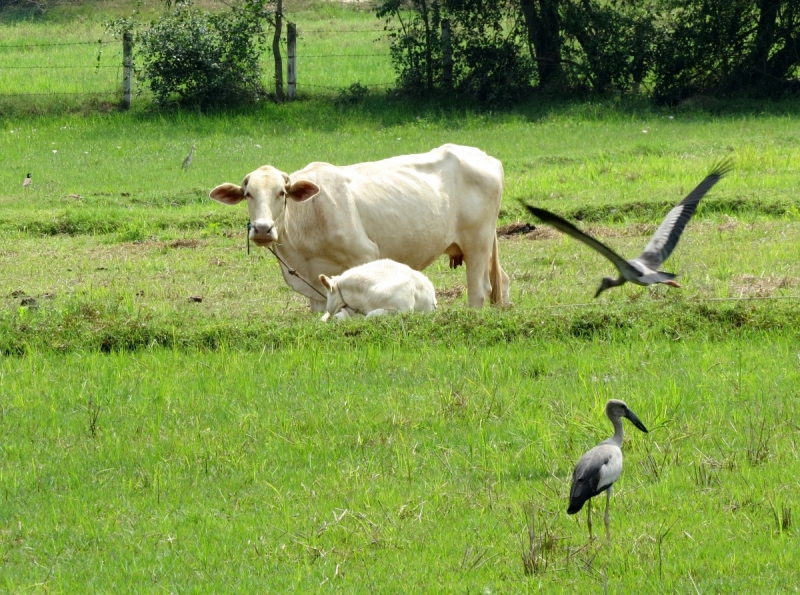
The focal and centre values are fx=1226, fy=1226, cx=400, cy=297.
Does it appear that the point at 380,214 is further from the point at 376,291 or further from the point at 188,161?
the point at 188,161

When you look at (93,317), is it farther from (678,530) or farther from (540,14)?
(540,14)

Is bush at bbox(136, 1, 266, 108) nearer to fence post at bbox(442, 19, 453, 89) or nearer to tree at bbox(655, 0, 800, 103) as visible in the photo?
fence post at bbox(442, 19, 453, 89)

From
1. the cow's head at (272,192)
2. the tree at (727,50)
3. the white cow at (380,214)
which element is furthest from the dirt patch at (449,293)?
the tree at (727,50)

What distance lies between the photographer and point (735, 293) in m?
9.93

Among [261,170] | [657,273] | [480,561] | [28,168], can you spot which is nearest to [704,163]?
[261,170]

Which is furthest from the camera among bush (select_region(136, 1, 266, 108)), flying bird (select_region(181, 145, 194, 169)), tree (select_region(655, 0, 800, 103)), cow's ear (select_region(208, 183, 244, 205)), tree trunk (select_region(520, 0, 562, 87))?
tree trunk (select_region(520, 0, 562, 87))

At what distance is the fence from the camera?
2466 centimetres

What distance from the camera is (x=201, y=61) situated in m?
23.6

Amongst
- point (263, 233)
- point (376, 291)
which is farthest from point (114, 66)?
point (376, 291)

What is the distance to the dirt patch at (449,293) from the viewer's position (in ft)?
37.9

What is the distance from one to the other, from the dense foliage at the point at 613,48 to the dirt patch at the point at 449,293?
13133 mm

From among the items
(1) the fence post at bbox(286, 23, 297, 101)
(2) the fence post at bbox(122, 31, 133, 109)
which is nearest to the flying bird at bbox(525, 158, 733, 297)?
(1) the fence post at bbox(286, 23, 297, 101)

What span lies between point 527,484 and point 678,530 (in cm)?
84

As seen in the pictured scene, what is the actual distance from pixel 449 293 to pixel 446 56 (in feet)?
46.1
